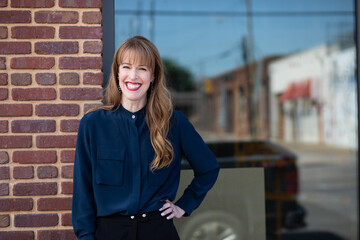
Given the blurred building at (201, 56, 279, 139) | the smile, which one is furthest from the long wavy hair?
the blurred building at (201, 56, 279, 139)

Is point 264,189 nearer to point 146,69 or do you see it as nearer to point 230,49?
point 146,69

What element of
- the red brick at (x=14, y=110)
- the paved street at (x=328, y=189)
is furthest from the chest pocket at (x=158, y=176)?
the paved street at (x=328, y=189)

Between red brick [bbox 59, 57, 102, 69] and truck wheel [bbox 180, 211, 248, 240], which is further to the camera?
truck wheel [bbox 180, 211, 248, 240]

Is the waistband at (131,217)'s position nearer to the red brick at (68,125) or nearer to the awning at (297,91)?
the red brick at (68,125)

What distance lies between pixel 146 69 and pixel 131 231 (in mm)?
734

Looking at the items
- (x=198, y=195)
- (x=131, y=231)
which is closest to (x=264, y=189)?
(x=198, y=195)

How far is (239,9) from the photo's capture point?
1406cm

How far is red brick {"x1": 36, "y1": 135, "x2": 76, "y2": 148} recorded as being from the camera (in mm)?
2479

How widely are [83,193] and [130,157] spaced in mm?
260

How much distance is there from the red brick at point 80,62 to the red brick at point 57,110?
Result: 228 millimetres

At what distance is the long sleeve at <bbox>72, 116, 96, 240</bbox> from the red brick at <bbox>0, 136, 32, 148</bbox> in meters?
0.67

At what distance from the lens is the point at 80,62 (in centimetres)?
251

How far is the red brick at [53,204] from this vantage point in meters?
2.48

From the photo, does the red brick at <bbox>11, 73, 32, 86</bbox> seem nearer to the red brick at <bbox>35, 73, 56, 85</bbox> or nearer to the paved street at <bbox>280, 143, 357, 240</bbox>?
the red brick at <bbox>35, 73, 56, 85</bbox>
